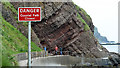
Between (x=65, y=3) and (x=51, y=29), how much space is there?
7172 millimetres

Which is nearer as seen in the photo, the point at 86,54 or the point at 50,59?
the point at 50,59

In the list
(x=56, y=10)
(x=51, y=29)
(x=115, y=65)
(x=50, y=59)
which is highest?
(x=56, y=10)

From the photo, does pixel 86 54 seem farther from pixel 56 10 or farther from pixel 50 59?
pixel 50 59

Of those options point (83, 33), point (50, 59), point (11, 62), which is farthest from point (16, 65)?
point (83, 33)

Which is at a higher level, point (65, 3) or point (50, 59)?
point (65, 3)

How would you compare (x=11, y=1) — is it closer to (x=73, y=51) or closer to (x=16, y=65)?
(x=73, y=51)

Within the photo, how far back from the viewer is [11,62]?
14352 mm

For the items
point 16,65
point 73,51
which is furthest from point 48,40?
point 16,65

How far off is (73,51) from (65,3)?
1081 centimetres

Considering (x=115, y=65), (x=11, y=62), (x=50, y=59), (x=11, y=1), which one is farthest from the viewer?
(x=115, y=65)

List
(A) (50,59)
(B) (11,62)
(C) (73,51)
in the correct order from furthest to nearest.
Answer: (C) (73,51), (A) (50,59), (B) (11,62)

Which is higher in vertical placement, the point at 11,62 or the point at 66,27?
the point at 66,27

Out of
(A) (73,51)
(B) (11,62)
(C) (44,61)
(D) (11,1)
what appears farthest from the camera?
(A) (73,51)

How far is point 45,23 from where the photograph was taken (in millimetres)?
48375
